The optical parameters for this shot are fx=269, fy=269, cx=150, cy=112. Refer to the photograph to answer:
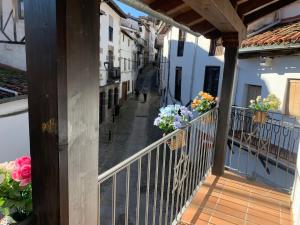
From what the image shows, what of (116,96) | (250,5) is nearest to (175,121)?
(250,5)

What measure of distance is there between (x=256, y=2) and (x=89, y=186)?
2705mm

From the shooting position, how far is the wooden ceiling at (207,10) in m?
2.02

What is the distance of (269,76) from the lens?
21.2 ft

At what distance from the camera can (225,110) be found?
12.1 ft

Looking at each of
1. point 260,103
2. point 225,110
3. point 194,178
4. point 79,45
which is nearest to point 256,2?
point 225,110

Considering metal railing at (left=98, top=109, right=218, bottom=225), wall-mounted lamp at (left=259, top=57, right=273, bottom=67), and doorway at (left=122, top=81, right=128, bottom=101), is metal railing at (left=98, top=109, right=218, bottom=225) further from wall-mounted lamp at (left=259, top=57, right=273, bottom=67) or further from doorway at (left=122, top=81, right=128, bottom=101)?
doorway at (left=122, top=81, right=128, bottom=101)

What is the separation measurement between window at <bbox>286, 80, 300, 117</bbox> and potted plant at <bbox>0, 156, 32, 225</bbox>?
19.5 ft

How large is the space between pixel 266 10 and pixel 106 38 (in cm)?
1230

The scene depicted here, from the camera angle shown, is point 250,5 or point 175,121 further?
point 250,5

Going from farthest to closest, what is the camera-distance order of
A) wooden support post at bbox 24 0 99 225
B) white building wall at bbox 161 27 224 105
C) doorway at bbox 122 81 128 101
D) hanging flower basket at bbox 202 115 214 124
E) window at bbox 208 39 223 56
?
doorway at bbox 122 81 128 101
white building wall at bbox 161 27 224 105
window at bbox 208 39 223 56
hanging flower basket at bbox 202 115 214 124
wooden support post at bbox 24 0 99 225

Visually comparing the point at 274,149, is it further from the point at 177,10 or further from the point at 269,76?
Result: the point at 177,10

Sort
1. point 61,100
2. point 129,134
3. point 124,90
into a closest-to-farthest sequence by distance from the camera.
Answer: point 61,100 → point 129,134 → point 124,90

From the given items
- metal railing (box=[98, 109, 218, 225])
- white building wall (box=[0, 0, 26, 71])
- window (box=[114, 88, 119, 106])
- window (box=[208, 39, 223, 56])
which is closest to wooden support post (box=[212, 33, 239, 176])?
metal railing (box=[98, 109, 218, 225])

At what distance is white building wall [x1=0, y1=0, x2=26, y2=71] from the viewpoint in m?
8.55
